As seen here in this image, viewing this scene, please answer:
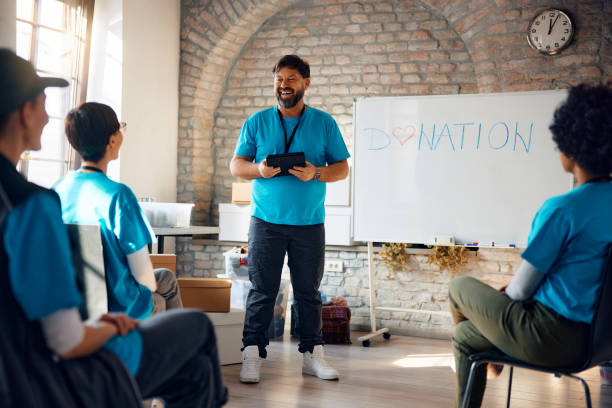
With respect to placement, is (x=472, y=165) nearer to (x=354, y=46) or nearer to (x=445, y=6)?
(x=445, y=6)

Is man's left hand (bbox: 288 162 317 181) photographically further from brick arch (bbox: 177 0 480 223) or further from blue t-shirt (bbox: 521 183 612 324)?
brick arch (bbox: 177 0 480 223)

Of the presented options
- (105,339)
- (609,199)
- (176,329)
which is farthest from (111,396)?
(609,199)

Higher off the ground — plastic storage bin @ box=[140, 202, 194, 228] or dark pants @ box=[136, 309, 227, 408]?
plastic storage bin @ box=[140, 202, 194, 228]

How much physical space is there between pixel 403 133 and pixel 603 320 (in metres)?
2.61

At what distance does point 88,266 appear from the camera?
4.99ft

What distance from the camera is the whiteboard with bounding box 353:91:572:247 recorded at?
378 centimetres

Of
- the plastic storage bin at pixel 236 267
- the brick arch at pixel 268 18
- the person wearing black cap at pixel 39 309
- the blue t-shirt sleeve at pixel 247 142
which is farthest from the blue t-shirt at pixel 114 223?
the brick arch at pixel 268 18

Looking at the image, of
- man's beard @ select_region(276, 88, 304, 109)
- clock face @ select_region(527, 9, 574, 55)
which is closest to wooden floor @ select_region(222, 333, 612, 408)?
man's beard @ select_region(276, 88, 304, 109)

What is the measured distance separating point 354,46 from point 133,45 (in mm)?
1799

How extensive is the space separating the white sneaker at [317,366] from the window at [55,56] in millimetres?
2317

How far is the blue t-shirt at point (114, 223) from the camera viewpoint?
1.79 metres

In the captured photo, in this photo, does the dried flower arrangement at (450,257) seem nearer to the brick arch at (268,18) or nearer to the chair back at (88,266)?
the brick arch at (268,18)

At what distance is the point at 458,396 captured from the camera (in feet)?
6.30

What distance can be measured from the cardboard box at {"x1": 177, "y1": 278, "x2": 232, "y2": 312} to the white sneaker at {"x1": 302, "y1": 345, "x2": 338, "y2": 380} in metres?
0.54
